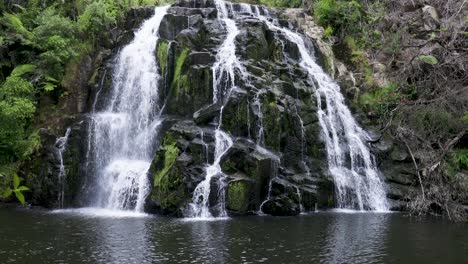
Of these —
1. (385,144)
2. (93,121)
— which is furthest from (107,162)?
(385,144)

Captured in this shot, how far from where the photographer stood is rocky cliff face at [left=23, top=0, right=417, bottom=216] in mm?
17344

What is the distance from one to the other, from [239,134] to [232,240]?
7.05m

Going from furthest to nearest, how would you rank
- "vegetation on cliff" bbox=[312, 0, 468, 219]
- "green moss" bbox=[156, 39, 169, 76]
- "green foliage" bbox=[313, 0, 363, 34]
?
1. "green foliage" bbox=[313, 0, 363, 34]
2. "green moss" bbox=[156, 39, 169, 76]
3. "vegetation on cliff" bbox=[312, 0, 468, 219]

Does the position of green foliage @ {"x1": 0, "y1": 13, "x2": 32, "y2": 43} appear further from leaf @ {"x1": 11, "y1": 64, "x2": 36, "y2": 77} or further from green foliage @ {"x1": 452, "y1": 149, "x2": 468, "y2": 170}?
green foliage @ {"x1": 452, "y1": 149, "x2": 468, "y2": 170}

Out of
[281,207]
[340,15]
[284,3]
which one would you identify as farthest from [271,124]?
[284,3]

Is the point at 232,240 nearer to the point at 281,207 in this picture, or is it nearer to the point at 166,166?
the point at 281,207

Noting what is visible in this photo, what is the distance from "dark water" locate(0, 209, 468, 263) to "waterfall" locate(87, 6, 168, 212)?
2.25 metres

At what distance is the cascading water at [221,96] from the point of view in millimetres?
16859

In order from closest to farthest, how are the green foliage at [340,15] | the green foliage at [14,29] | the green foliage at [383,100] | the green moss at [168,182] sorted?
the green moss at [168,182] → the green foliage at [383,100] → the green foliage at [14,29] → the green foliage at [340,15]

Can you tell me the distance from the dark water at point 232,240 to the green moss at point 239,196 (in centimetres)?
83

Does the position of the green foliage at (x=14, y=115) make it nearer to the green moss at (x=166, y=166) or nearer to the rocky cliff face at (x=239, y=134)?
the rocky cliff face at (x=239, y=134)

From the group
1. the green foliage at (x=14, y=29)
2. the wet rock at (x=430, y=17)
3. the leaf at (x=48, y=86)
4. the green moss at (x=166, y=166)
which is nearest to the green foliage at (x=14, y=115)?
the leaf at (x=48, y=86)

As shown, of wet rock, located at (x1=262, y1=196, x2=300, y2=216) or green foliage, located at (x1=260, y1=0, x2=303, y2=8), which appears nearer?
wet rock, located at (x1=262, y1=196, x2=300, y2=216)

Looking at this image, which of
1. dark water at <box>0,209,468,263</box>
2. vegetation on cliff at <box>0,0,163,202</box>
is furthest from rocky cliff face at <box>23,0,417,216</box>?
dark water at <box>0,209,468,263</box>
